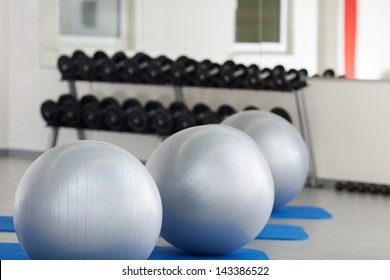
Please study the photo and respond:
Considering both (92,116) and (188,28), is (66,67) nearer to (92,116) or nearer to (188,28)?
(92,116)

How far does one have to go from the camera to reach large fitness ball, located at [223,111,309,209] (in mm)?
6277

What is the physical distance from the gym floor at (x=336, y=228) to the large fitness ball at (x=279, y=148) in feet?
0.86

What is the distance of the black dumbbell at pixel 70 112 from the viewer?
9.09 meters

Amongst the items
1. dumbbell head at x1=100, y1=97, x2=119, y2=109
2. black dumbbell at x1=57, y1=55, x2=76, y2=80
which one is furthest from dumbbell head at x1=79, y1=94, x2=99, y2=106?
black dumbbell at x1=57, y1=55, x2=76, y2=80

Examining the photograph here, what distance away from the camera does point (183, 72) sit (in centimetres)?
866

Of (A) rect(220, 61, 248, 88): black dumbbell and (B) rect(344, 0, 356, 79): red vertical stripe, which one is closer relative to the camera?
(B) rect(344, 0, 356, 79): red vertical stripe

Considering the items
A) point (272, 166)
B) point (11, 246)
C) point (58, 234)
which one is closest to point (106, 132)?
point (272, 166)

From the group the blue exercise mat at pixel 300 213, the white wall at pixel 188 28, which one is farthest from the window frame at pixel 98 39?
the blue exercise mat at pixel 300 213

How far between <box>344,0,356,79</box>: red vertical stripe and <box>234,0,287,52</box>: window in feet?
2.09

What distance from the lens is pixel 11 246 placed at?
4824mm

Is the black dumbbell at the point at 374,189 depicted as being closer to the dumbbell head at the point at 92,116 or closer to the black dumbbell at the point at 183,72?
the black dumbbell at the point at 183,72

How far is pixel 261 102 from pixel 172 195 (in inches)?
166

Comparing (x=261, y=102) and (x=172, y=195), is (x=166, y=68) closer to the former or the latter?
(x=261, y=102)

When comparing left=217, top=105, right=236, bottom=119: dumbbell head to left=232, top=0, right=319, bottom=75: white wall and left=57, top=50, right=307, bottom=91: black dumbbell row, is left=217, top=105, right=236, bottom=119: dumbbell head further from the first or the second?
left=232, top=0, right=319, bottom=75: white wall
